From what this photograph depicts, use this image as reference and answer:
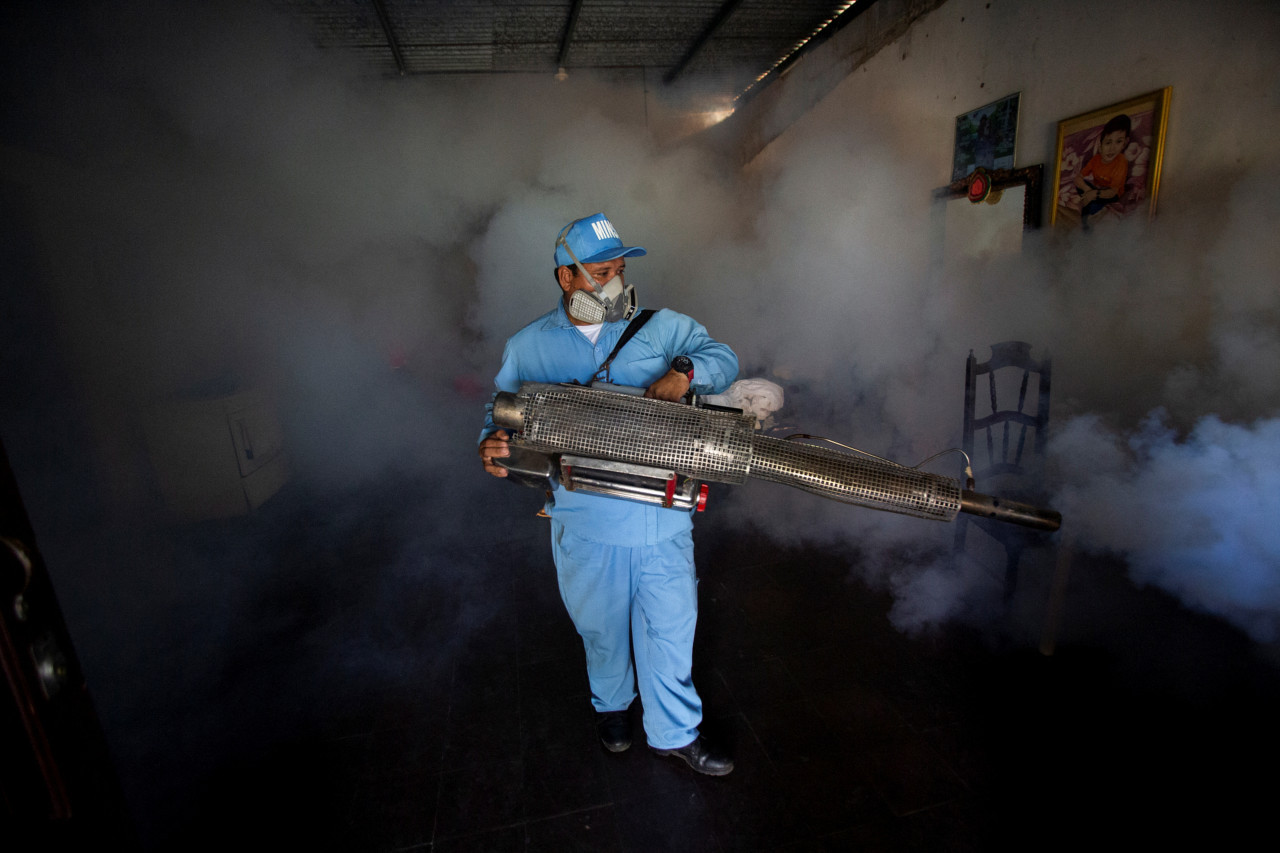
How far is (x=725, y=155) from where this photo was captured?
6.56m

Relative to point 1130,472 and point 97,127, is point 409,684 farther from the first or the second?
point 97,127

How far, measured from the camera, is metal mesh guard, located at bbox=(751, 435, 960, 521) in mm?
1366

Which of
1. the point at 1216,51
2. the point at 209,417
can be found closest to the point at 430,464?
the point at 209,417

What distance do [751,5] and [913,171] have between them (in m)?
1.94

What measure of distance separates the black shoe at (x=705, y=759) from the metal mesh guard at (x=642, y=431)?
1239 mm

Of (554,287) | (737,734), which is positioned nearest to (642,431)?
(737,734)

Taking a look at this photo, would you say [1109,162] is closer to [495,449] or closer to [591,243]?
[591,243]

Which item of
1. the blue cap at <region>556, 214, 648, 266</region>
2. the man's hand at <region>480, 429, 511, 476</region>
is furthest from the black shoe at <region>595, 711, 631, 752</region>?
the blue cap at <region>556, 214, 648, 266</region>

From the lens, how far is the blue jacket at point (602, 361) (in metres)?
1.92

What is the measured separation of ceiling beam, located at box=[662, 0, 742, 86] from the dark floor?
4.42 metres

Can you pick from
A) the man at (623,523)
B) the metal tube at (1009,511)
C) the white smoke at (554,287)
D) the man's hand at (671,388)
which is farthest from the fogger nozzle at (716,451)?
the white smoke at (554,287)

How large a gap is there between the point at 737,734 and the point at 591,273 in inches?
75.2

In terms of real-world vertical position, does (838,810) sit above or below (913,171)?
below

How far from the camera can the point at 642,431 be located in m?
1.46
